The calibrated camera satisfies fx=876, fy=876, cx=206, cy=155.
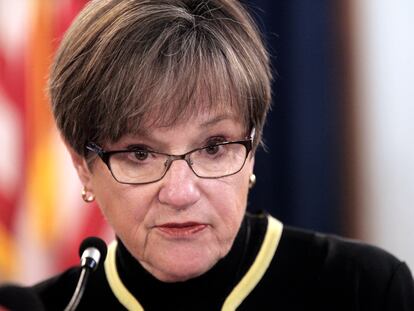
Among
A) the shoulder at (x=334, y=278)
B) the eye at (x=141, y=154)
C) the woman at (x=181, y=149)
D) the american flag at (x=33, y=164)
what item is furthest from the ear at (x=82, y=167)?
the american flag at (x=33, y=164)

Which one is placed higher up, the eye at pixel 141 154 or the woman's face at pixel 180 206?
the eye at pixel 141 154

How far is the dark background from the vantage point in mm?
2607

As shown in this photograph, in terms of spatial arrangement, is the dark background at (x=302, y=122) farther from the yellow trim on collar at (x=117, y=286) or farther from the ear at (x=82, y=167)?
the ear at (x=82, y=167)

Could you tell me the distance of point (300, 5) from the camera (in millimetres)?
2604

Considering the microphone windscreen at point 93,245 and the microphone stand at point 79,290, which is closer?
the microphone stand at point 79,290

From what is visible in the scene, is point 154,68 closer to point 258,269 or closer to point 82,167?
point 82,167

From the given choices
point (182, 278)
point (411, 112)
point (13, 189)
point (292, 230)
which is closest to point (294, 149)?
point (411, 112)

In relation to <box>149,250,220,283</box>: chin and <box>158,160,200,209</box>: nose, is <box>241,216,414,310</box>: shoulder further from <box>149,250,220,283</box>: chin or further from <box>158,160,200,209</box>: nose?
<box>158,160,200,209</box>: nose

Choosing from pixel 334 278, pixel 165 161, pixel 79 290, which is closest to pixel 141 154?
pixel 165 161

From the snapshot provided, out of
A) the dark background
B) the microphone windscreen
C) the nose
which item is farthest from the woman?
the dark background

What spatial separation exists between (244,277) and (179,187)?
11.8 inches

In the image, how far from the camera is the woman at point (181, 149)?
4.47ft

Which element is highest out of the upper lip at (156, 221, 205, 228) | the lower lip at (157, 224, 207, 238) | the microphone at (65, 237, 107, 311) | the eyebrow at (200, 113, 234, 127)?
the eyebrow at (200, 113, 234, 127)

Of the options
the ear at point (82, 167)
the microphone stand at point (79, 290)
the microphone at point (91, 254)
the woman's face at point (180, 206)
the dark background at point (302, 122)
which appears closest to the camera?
the microphone stand at point (79, 290)
